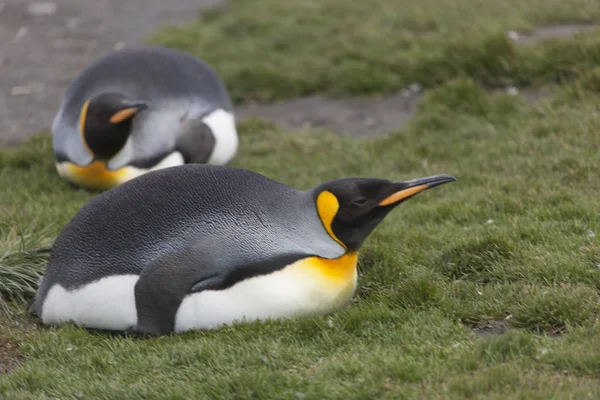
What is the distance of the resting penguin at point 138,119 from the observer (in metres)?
6.87

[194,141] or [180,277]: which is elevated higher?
[180,277]

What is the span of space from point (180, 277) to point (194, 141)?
2932mm

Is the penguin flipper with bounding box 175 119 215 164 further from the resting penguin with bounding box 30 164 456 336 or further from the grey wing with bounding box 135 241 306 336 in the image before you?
the grey wing with bounding box 135 241 306 336

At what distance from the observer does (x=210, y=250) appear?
4500 mm

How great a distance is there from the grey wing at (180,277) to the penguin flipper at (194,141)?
9.07 feet

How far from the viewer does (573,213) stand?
5.65 meters

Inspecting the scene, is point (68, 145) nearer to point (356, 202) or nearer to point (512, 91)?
point (356, 202)

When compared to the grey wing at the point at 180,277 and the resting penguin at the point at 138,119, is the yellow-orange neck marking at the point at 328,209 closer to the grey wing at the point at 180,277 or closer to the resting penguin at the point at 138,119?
the grey wing at the point at 180,277

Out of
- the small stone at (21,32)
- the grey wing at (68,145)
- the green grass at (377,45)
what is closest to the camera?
the grey wing at (68,145)

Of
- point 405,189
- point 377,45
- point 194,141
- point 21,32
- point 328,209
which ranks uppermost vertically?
point 405,189

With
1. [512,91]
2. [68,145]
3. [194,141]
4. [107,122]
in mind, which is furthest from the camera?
[512,91]

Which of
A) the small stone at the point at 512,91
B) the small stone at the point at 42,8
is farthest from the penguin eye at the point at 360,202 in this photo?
the small stone at the point at 42,8

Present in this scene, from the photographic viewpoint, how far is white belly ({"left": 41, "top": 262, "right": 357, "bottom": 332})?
448 centimetres

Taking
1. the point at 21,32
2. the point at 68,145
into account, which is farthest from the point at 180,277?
the point at 21,32
